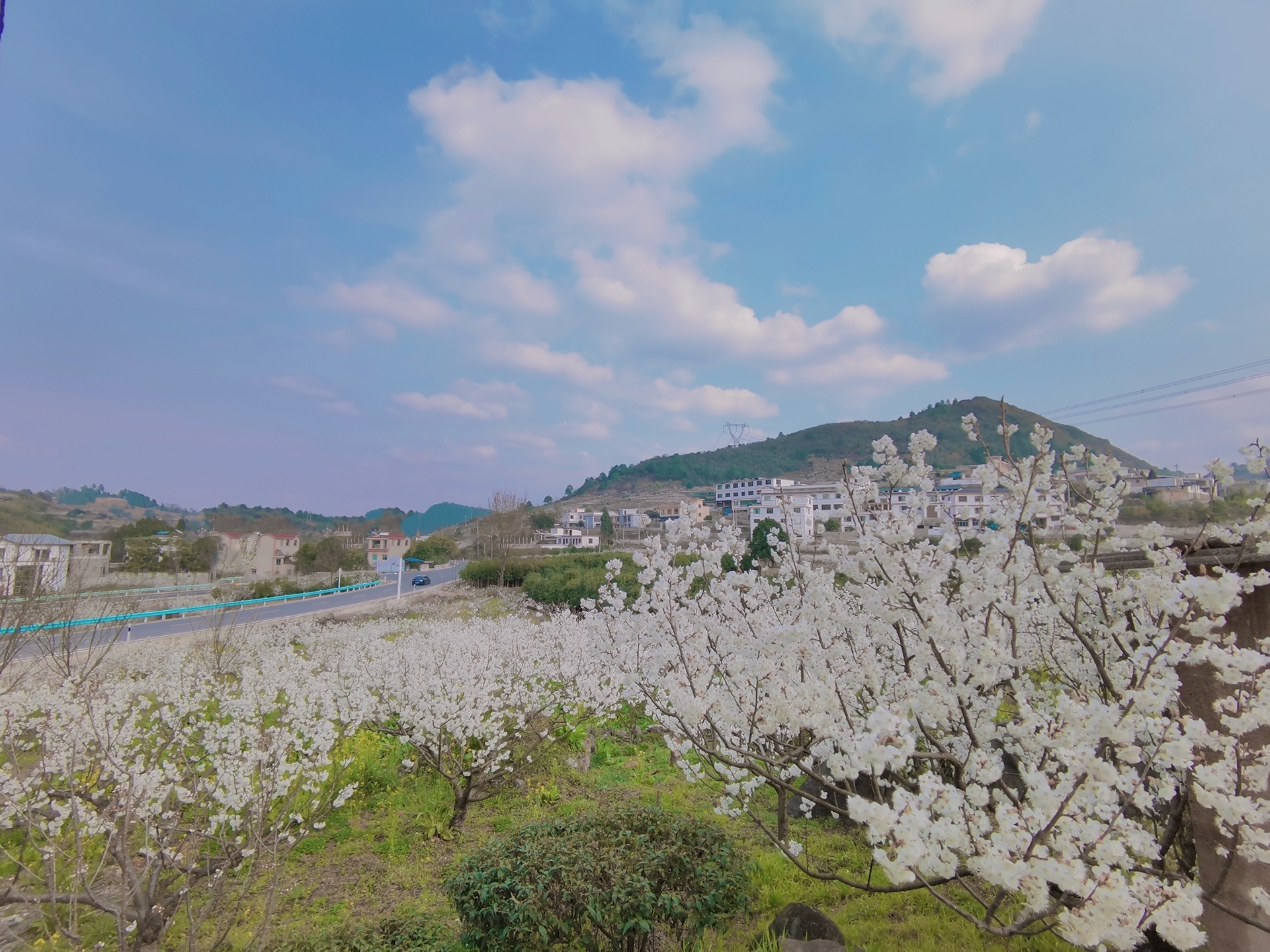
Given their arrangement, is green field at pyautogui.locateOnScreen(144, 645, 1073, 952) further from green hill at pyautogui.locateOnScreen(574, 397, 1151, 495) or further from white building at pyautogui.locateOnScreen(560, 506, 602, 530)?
green hill at pyautogui.locateOnScreen(574, 397, 1151, 495)

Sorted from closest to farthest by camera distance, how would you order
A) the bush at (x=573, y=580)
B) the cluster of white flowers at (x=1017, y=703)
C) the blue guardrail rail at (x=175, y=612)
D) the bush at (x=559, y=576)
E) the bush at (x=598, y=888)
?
the cluster of white flowers at (x=1017, y=703), the bush at (x=598, y=888), the blue guardrail rail at (x=175, y=612), the bush at (x=573, y=580), the bush at (x=559, y=576)

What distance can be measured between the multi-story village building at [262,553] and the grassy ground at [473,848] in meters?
46.7

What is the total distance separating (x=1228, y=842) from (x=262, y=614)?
29532 mm

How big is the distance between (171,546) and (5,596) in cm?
4146

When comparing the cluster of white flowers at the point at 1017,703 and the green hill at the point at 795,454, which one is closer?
the cluster of white flowers at the point at 1017,703

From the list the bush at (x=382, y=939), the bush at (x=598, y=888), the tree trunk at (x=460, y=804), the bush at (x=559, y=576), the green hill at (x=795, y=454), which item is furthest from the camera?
the green hill at (x=795, y=454)

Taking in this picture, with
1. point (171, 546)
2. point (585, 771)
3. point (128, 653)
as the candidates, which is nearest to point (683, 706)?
point (585, 771)

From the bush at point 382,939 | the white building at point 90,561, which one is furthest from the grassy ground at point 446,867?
the white building at point 90,561

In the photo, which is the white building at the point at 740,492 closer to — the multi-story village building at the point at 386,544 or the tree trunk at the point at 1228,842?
the multi-story village building at the point at 386,544

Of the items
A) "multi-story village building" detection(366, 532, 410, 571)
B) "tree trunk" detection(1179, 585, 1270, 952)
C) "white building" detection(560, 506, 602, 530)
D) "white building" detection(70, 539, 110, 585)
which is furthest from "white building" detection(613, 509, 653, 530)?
"tree trunk" detection(1179, 585, 1270, 952)

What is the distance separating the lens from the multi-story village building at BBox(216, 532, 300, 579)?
4999cm

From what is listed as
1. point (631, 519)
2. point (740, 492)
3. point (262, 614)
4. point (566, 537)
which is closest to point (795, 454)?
point (740, 492)

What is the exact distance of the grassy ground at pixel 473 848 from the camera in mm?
4977

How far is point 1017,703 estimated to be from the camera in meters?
4.60
